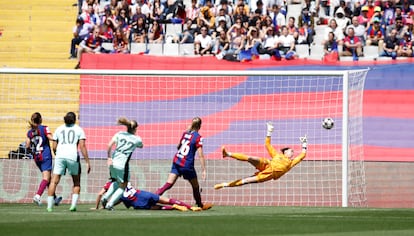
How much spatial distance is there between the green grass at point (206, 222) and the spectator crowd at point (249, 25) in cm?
854

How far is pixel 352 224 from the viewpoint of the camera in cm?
1647

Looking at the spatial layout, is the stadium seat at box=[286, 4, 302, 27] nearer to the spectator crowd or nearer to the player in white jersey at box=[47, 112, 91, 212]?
the spectator crowd

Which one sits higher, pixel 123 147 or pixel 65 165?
pixel 123 147

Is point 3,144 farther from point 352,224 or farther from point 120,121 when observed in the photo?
point 352,224

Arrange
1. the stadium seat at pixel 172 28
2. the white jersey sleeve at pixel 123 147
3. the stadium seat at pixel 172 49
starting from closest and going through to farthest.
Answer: the white jersey sleeve at pixel 123 147
the stadium seat at pixel 172 49
the stadium seat at pixel 172 28

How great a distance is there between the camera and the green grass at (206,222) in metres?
14.8

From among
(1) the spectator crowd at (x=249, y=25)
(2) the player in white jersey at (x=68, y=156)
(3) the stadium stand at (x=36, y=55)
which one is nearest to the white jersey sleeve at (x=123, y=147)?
(2) the player in white jersey at (x=68, y=156)

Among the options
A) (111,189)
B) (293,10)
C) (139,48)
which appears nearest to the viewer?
(111,189)

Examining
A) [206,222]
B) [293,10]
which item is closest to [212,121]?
[293,10]

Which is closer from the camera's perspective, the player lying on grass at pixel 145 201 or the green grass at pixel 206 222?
the green grass at pixel 206 222

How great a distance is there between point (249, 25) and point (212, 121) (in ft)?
15.8

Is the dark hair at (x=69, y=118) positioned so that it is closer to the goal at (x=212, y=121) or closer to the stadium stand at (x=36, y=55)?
the goal at (x=212, y=121)

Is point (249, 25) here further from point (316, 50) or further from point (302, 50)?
point (316, 50)

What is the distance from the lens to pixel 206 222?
649 inches
